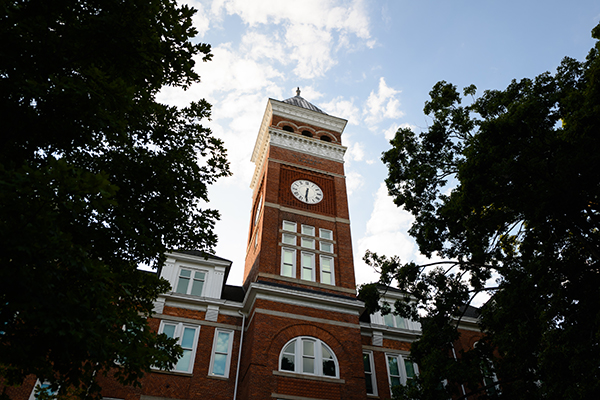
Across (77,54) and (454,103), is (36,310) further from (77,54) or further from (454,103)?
(454,103)

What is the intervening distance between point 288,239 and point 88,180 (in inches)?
687

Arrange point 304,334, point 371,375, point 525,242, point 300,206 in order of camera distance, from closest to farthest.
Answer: point 525,242 < point 304,334 < point 371,375 < point 300,206

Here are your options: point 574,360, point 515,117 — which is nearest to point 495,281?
point 574,360

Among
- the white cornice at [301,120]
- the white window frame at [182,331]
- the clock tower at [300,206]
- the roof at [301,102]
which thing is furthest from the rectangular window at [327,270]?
the roof at [301,102]

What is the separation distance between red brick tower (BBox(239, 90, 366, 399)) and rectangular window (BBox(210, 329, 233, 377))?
0.80 m

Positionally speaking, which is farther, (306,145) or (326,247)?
(306,145)

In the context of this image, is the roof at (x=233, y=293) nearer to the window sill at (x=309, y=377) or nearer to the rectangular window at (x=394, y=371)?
the window sill at (x=309, y=377)

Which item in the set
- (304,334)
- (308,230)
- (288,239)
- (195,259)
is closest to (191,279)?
(195,259)

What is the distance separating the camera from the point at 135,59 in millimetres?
8211

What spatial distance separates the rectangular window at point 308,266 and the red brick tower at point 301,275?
0.19 ft

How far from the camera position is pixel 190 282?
21.6 meters

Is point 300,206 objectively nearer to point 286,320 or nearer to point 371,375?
point 286,320

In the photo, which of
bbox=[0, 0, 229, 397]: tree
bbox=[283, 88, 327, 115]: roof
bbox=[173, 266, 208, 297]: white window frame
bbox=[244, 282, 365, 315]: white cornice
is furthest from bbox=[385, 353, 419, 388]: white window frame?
bbox=[283, 88, 327, 115]: roof

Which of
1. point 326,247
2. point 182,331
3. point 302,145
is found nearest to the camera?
point 182,331
